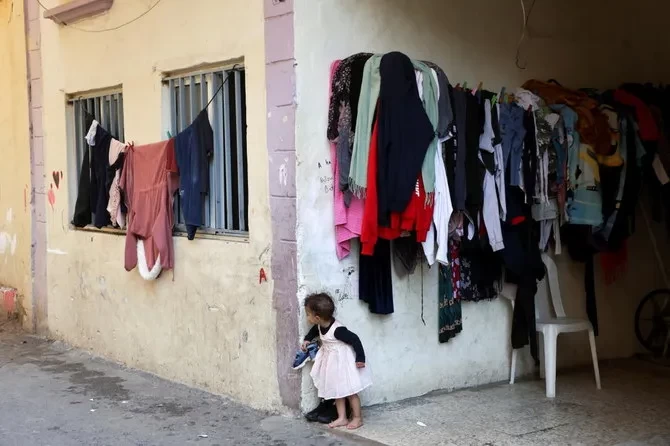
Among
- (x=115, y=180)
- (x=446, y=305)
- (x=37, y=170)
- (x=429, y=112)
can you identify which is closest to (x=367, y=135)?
(x=429, y=112)

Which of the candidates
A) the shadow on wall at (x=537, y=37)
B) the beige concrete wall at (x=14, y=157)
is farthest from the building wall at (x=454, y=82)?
the beige concrete wall at (x=14, y=157)

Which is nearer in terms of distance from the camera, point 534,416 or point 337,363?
point 337,363

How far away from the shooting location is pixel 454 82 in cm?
698

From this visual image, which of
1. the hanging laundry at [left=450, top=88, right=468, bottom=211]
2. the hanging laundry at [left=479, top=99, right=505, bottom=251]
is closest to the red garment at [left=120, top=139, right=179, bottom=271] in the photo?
the hanging laundry at [left=450, top=88, right=468, bottom=211]

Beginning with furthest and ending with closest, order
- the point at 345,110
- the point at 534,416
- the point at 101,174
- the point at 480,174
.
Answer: the point at 101,174, the point at 480,174, the point at 534,416, the point at 345,110

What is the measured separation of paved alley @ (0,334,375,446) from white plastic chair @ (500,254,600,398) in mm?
1956

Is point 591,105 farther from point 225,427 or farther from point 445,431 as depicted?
point 225,427

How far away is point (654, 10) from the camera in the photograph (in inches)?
336

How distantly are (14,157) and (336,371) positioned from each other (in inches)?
238

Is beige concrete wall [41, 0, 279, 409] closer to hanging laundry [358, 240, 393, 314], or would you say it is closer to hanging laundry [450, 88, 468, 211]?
hanging laundry [358, 240, 393, 314]

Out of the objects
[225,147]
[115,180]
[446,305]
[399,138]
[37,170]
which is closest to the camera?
[399,138]

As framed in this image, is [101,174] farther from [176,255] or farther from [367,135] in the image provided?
[367,135]

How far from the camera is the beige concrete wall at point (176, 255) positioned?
259 inches

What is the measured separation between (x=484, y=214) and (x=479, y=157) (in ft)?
1.45
